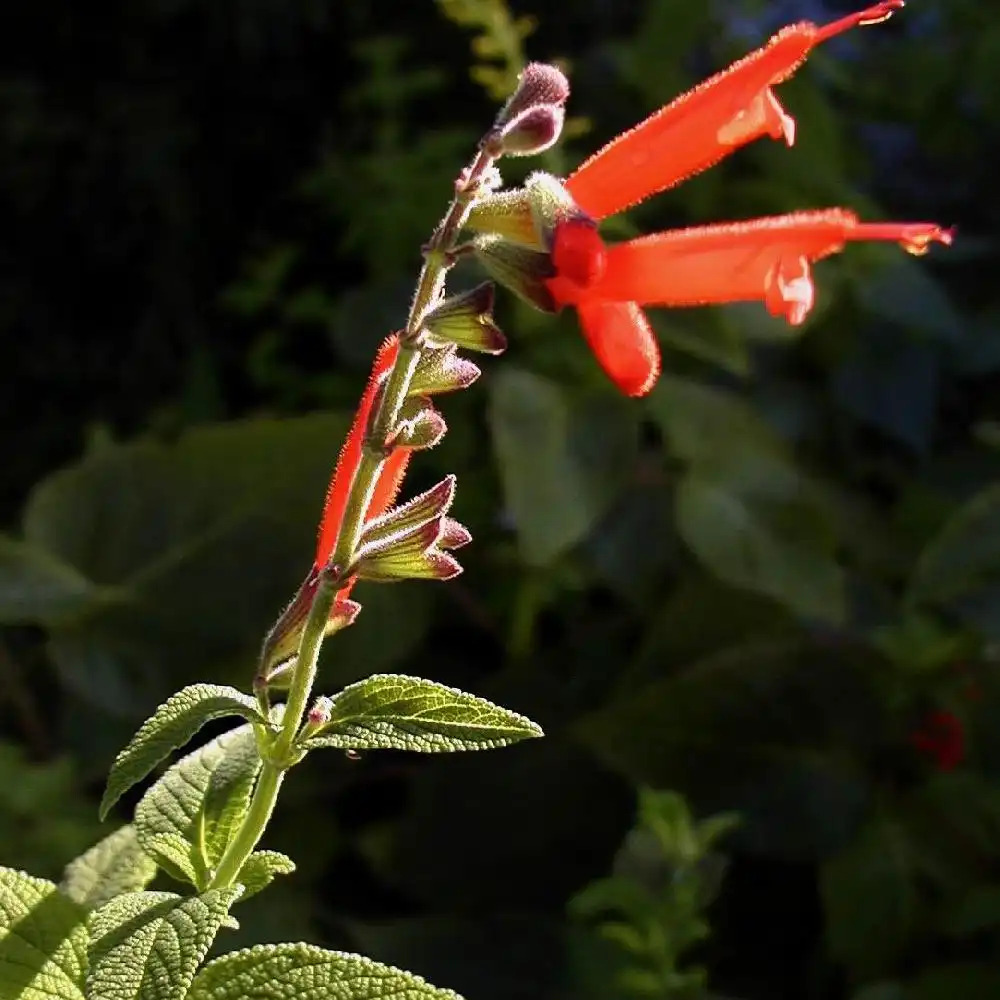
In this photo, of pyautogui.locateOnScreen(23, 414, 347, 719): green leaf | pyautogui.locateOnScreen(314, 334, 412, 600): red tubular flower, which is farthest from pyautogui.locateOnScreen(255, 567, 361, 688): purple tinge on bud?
pyautogui.locateOnScreen(23, 414, 347, 719): green leaf

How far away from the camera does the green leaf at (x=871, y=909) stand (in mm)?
1454

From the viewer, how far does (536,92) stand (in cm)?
66

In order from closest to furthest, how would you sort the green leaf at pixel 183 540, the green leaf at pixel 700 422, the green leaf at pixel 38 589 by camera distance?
1. the green leaf at pixel 38 589
2. the green leaf at pixel 183 540
3. the green leaf at pixel 700 422

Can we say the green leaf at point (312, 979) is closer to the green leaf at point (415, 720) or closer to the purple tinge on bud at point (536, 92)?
the green leaf at point (415, 720)

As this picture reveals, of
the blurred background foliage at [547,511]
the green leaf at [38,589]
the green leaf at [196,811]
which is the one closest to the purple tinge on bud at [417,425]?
the green leaf at [196,811]

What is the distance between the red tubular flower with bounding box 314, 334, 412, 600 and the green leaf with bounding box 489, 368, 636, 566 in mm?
804

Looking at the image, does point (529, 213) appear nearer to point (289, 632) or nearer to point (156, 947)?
point (289, 632)

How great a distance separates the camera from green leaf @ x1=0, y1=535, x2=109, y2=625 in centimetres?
144

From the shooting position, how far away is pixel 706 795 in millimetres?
1524

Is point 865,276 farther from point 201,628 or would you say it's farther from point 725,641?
point 201,628

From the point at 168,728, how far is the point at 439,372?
0.62ft

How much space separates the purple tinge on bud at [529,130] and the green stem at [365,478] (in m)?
0.01

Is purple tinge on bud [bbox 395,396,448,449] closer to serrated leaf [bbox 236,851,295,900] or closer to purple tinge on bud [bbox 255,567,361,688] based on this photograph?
purple tinge on bud [bbox 255,567,361,688]

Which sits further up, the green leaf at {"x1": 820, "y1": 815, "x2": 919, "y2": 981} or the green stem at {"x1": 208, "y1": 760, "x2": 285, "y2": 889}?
the green leaf at {"x1": 820, "y1": 815, "x2": 919, "y2": 981}
